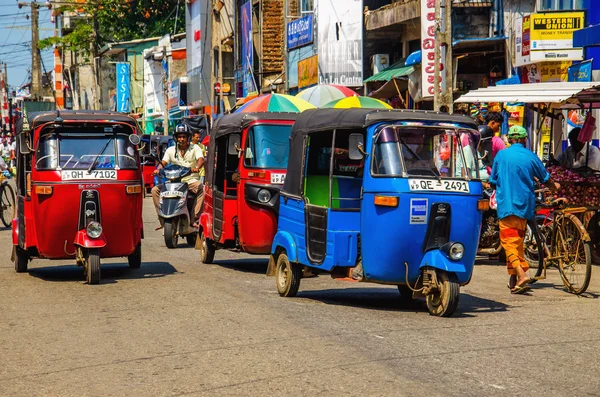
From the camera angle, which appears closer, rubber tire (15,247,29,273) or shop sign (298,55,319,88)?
rubber tire (15,247,29,273)

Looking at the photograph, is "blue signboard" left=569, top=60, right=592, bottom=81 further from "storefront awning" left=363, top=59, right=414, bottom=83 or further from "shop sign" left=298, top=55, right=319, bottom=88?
"shop sign" left=298, top=55, right=319, bottom=88

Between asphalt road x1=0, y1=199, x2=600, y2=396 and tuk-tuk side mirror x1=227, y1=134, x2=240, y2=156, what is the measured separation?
Result: 2363 millimetres

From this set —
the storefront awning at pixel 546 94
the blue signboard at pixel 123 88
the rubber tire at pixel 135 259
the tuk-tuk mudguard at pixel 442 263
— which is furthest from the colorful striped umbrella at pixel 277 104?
the blue signboard at pixel 123 88

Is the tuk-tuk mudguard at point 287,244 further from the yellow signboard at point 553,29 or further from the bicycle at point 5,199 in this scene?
the bicycle at point 5,199

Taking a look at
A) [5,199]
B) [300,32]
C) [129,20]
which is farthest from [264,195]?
[129,20]

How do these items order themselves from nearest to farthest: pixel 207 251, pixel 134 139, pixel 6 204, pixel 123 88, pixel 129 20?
pixel 134 139 → pixel 207 251 → pixel 6 204 → pixel 129 20 → pixel 123 88

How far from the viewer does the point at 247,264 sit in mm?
16734

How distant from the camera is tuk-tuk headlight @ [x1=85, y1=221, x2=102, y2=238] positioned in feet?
44.3

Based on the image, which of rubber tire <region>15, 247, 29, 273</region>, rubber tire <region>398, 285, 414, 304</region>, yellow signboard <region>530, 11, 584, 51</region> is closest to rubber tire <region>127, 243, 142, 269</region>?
rubber tire <region>15, 247, 29, 273</region>

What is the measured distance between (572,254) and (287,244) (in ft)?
11.0

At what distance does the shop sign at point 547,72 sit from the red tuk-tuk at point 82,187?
11.7 meters

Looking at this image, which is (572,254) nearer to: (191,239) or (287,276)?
(287,276)

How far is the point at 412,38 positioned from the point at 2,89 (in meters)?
112

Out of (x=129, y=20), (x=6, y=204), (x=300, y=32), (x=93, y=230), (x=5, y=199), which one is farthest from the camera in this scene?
(x=129, y=20)
